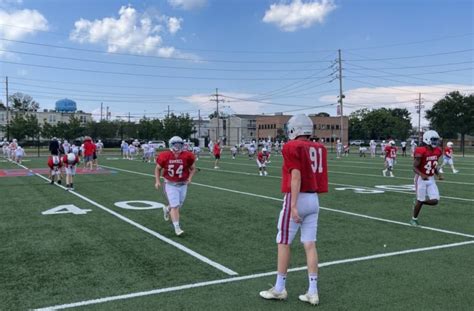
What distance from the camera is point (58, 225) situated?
29.2 ft

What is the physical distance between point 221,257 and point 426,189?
4.51 meters

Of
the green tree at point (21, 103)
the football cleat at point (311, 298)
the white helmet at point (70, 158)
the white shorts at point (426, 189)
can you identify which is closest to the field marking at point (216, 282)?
the football cleat at point (311, 298)

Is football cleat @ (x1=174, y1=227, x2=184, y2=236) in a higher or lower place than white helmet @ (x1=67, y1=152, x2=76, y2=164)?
lower

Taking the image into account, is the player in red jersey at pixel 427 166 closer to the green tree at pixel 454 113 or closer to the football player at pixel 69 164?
the football player at pixel 69 164

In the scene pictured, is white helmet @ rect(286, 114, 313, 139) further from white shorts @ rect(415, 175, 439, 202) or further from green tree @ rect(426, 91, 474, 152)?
green tree @ rect(426, 91, 474, 152)

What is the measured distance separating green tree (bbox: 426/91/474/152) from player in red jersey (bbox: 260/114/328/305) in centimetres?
6814

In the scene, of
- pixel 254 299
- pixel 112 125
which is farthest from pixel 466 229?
pixel 112 125

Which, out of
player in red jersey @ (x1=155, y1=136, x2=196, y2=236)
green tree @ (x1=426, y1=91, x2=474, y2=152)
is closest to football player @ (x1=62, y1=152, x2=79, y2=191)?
player in red jersey @ (x1=155, y1=136, x2=196, y2=236)

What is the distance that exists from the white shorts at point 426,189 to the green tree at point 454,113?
63.2 metres

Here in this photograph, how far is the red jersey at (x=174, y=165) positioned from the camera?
7.88 meters

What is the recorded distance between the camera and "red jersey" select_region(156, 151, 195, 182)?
25.8 feet

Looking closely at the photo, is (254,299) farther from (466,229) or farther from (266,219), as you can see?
(466,229)

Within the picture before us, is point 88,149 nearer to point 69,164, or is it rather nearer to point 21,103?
point 69,164

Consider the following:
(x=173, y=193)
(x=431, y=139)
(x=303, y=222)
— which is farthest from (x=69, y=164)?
(x=303, y=222)
